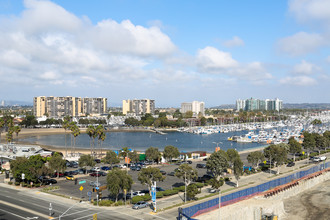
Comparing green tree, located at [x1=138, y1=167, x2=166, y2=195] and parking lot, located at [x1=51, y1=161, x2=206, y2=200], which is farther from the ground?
green tree, located at [x1=138, y1=167, x2=166, y2=195]

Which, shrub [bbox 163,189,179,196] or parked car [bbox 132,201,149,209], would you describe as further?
shrub [bbox 163,189,179,196]

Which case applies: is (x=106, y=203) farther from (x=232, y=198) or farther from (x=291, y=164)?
(x=291, y=164)

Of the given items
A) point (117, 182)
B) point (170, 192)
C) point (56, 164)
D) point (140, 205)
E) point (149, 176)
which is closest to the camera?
point (140, 205)

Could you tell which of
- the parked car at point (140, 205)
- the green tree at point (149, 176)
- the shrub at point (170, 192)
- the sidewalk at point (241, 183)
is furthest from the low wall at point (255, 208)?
the green tree at point (149, 176)

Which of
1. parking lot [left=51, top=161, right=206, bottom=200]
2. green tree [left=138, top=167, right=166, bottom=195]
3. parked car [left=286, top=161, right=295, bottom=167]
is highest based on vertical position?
green tree [left=138, top=167, right=166, bottom=195]

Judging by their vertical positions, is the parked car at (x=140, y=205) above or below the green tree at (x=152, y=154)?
below

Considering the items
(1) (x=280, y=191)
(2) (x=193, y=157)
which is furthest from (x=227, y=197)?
(2) (x=193, y=157)

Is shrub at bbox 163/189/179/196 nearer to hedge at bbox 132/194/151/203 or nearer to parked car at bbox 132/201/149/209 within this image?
hedge at bbox 132/194/151/203

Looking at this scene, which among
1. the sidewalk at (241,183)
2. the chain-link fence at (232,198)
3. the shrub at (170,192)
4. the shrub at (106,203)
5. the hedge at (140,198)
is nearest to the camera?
the chain-link fence at (232,198)

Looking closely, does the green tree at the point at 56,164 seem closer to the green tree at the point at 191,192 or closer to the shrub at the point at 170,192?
the shrub at the point at 170,192

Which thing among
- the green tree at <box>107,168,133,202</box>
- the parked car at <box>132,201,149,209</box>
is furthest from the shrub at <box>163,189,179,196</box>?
the green tree at <box>107,168,133,202</box>

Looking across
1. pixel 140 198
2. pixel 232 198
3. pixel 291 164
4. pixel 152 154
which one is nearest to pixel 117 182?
pixel 140 198

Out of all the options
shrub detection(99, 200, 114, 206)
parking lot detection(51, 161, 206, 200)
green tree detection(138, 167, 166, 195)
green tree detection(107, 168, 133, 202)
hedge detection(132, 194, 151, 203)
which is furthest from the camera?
parking lot detection(51, 161, 206, 200)

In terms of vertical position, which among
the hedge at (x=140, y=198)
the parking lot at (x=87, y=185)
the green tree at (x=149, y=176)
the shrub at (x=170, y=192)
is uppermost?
the green tree at (x=149, y=176)
